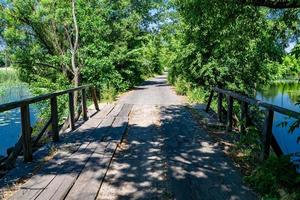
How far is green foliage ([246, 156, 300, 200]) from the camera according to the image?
4.12m

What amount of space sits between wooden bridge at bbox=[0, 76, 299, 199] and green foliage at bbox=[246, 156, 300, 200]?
156mm

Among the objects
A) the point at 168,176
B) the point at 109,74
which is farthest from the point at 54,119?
the point at 109,74

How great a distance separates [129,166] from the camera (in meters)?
5.47

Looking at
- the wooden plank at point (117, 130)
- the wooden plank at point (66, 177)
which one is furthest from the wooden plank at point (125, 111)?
the wooden plank at point (66, 177)

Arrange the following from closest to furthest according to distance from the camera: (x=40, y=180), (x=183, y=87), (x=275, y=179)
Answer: (x=275, y=179), (x=40, y=180), (x=183, y=87)

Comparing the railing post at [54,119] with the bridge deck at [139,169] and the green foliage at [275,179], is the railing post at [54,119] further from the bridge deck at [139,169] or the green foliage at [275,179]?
the green foliage at [275,179]

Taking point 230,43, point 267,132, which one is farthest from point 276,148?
point 230,43

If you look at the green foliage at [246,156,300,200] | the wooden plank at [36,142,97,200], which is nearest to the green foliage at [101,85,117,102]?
the wooden plank at [36,142,97,200]

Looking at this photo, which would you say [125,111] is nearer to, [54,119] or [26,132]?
[54,119]

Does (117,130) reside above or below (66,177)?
below

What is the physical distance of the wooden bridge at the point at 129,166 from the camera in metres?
4.34

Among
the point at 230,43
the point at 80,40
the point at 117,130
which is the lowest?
the point at 117,130

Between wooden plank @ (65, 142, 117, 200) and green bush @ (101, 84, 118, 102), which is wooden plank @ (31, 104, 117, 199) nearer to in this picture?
wooden plank @ (65, 142, 117, 200)

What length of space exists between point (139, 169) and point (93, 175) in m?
0.73
